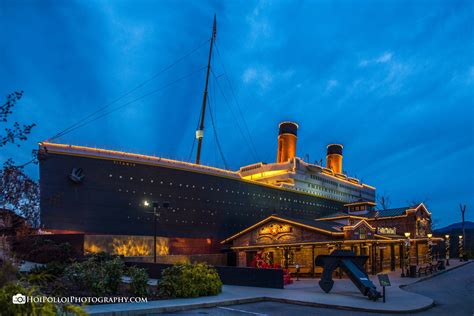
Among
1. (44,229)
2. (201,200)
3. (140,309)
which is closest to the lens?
(140,309)

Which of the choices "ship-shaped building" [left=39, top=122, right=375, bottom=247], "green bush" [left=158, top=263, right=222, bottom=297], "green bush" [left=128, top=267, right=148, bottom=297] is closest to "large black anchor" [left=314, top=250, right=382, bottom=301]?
"green bush" [left=158, top=263, right=222, bottom=297]

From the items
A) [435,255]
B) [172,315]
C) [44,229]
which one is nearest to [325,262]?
[172,315]

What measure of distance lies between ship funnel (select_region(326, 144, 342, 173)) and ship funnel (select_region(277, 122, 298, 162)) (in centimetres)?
1409

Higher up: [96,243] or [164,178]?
[164,178]

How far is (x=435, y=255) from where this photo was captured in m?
61.6

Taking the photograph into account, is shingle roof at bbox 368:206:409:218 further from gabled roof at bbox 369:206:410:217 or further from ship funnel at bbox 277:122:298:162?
ship funnel at bbox 277:122:298:162

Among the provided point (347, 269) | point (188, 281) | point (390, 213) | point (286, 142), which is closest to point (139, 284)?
point (188, 281)

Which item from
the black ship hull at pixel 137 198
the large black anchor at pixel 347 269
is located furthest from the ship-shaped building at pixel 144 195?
the large black anchor at pixel 347 269

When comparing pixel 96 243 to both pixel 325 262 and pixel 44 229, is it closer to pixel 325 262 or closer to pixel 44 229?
pixel 44 229

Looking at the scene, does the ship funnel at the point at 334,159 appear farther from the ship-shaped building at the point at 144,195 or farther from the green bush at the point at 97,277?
the green bush at the point at 97,277

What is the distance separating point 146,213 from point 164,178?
3745 mm

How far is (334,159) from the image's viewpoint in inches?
2884

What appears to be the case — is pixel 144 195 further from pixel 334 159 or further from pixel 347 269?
pixel 334 159

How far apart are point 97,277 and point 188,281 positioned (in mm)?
3515
